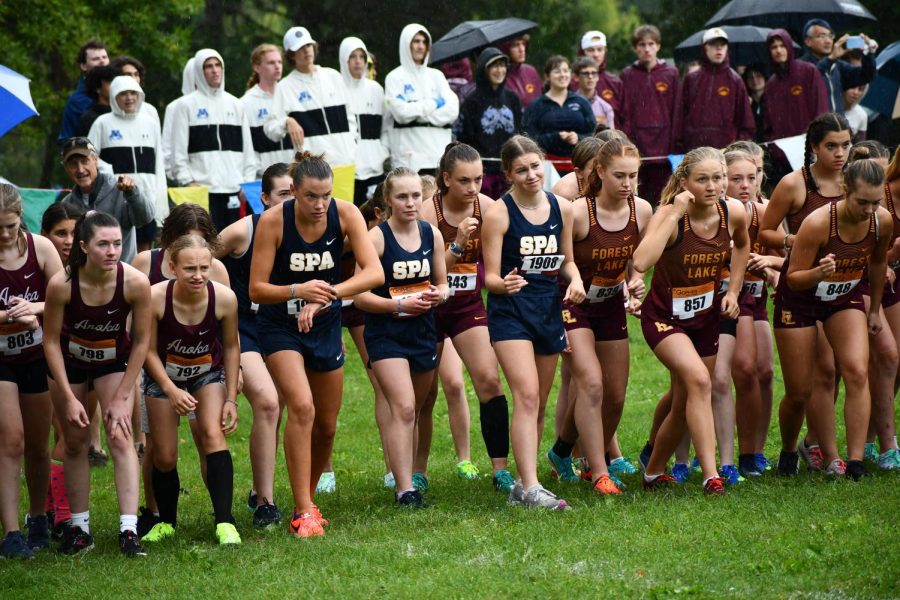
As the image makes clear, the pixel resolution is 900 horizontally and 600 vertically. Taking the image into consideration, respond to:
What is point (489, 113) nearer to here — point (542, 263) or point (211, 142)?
point (211, 142)

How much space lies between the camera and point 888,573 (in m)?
5.79

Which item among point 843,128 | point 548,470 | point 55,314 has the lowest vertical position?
point 548,470

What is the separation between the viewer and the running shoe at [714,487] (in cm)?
761

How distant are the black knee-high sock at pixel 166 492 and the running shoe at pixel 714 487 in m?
3.10

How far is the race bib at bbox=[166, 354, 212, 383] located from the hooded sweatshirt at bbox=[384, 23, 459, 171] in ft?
20.7

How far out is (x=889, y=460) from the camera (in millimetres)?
8562

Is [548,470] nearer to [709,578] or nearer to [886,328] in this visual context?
[886,328]

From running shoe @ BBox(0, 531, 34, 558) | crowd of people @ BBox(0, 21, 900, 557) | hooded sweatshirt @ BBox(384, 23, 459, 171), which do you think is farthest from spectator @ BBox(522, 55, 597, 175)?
running shoe @ BBox(0, 531, 34, 558)

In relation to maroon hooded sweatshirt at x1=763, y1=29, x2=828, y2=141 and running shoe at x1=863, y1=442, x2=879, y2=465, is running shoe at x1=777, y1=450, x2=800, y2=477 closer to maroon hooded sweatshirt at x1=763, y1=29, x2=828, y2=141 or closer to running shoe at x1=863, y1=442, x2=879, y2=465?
running shoe at x1=863, y1=442, x2=879, y2=465

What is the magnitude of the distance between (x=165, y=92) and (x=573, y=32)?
7558mm

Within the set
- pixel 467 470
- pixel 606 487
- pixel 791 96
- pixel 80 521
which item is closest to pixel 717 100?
pixel 791 96

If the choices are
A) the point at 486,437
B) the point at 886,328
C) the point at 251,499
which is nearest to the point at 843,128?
the point at 886,328

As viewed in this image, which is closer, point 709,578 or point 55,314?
point 709,578

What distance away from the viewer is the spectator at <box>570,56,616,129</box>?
1445 cm
